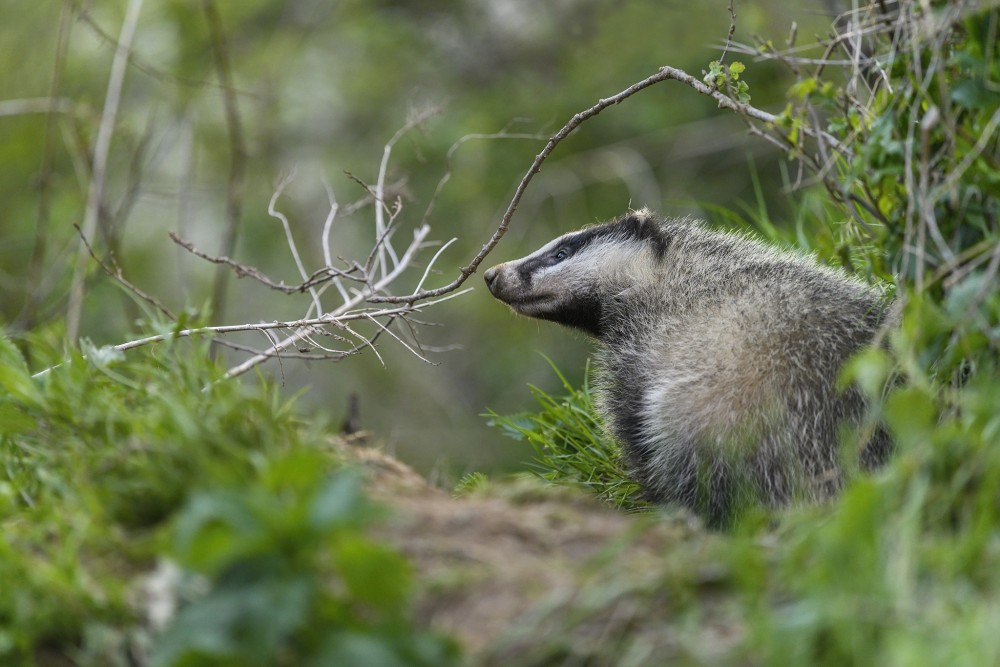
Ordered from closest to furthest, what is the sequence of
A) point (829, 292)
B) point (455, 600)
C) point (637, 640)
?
1. point (637, 640)
2. point (455, 600)
3. point (829, 292)

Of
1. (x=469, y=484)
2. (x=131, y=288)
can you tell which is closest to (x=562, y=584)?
(x=469, y=484)

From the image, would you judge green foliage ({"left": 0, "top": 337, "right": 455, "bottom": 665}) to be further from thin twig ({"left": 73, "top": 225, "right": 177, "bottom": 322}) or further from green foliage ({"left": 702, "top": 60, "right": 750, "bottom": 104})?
green foliage ({"left": 702, "top": 60, "right": 750, "bottom": 104})

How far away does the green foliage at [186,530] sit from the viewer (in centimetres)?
211

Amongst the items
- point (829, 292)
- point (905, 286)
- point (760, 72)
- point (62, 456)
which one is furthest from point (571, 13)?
point (62, 456)

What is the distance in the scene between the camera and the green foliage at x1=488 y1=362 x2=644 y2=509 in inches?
176

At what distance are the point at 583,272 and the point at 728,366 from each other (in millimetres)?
1142

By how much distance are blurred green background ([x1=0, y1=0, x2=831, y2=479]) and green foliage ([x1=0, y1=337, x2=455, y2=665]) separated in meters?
4.75

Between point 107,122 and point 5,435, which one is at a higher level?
point 107,122

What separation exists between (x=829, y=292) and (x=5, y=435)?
9.98 feet

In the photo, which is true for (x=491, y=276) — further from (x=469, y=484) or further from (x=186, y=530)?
(x=186, y=530)

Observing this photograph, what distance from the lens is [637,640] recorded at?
2.28 m

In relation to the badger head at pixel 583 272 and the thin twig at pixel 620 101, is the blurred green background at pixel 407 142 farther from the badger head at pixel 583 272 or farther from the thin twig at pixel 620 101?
the thin twig at pixel 620 101

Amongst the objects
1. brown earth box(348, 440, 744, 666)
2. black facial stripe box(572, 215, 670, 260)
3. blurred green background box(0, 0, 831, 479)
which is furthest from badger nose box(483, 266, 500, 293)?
blurred green background box(0, 0, 831, 479)

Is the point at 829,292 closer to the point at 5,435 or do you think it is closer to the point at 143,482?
the point at 143,482
